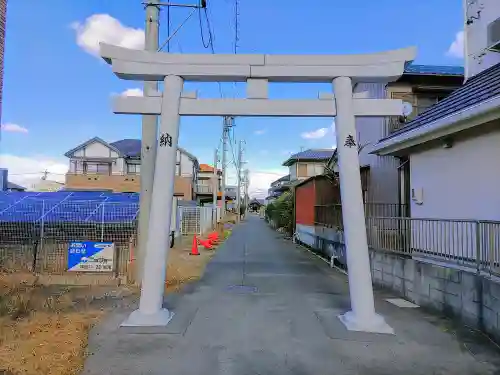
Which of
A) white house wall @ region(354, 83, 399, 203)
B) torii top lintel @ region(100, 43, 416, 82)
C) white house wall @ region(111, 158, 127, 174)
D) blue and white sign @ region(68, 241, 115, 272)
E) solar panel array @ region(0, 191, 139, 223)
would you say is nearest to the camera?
torii top lintel @ region(100, 43, 416, 82)

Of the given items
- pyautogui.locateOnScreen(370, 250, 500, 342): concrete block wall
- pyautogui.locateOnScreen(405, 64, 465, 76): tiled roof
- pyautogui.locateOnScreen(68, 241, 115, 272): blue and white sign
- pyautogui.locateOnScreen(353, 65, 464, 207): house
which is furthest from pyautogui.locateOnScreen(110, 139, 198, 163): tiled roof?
pyautogui.locateOnScreen(370, 250, 500, 342): concrete block wall

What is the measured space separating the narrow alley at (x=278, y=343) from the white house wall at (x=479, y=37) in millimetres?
6706

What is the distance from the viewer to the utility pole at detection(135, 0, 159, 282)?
8094 mm

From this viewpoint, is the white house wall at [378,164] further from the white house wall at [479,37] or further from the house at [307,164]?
the house at [307,164]

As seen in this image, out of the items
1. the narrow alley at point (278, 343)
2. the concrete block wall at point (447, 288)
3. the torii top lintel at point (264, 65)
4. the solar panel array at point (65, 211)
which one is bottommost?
the narrow alley at point (278, 343)

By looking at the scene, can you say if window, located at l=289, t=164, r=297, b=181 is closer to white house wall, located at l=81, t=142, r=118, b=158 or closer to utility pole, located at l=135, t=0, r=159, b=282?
white house wall, located at l=81, t=142, r=118, b=158

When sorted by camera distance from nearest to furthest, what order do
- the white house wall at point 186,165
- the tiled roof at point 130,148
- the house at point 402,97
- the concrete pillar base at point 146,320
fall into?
the concrete pillar base at point 146,320 → the house at point 402,97 → the tiled roof at point 130,148 → the white house wall at point 186,165

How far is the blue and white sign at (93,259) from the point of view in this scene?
8.38 m

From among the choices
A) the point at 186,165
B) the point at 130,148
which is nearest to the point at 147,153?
the point at 186,165

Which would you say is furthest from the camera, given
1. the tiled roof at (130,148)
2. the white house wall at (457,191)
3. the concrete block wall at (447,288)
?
the tiled roof at (130,148)

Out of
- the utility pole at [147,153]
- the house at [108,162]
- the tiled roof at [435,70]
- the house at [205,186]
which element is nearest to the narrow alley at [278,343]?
the utility pole at [147,153]

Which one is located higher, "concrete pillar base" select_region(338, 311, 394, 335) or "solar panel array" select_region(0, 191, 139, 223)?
"solar panel array" select_region(0, 191, 139, 223)

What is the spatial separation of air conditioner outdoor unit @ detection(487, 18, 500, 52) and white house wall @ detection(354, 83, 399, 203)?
12.5 ft

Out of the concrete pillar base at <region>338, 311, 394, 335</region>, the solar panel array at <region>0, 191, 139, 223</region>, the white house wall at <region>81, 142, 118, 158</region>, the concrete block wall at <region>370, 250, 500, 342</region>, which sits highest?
the white house wall at <region>81, 142, 118, 158</region>
